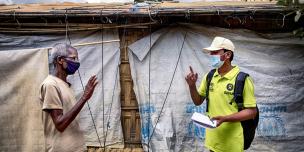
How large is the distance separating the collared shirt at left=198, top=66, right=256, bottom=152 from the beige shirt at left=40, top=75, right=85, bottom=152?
1478 mm

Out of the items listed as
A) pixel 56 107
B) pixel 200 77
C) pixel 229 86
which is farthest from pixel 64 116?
pixel 200 77

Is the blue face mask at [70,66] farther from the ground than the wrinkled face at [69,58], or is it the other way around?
the wrinkled face at [69,58]

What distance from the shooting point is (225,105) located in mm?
3992

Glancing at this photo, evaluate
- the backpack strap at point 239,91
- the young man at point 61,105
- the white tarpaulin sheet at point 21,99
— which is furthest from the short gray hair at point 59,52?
the white tarpaulin sheet at point 21,99

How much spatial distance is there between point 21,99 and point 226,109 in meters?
3.69

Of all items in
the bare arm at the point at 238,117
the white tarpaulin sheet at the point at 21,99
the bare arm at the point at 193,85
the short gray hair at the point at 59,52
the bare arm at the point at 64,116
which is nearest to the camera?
the bare arm at the point at 64,116

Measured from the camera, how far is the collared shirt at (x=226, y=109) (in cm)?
394

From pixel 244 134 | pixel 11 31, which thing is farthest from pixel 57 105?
pixel 11 31

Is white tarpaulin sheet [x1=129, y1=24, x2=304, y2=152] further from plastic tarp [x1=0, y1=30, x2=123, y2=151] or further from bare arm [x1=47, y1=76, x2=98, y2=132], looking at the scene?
bare arm [x1=47, y1=76, x2=98, y2=132]

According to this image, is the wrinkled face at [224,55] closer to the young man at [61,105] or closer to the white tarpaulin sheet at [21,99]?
the young man at [61,105]

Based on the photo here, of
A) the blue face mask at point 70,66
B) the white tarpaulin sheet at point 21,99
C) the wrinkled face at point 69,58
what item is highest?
the wrinkled face at point 69,58

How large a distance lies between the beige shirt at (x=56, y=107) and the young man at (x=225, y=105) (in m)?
1.39

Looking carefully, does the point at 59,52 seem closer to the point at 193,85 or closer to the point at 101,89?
the point at 193,85

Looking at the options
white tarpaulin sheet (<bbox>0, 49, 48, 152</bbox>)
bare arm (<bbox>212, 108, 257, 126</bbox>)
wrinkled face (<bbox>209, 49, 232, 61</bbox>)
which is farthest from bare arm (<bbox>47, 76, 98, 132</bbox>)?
white tarpaulin sheet (<bbox>0, 49, 48, 152</bbox>)
